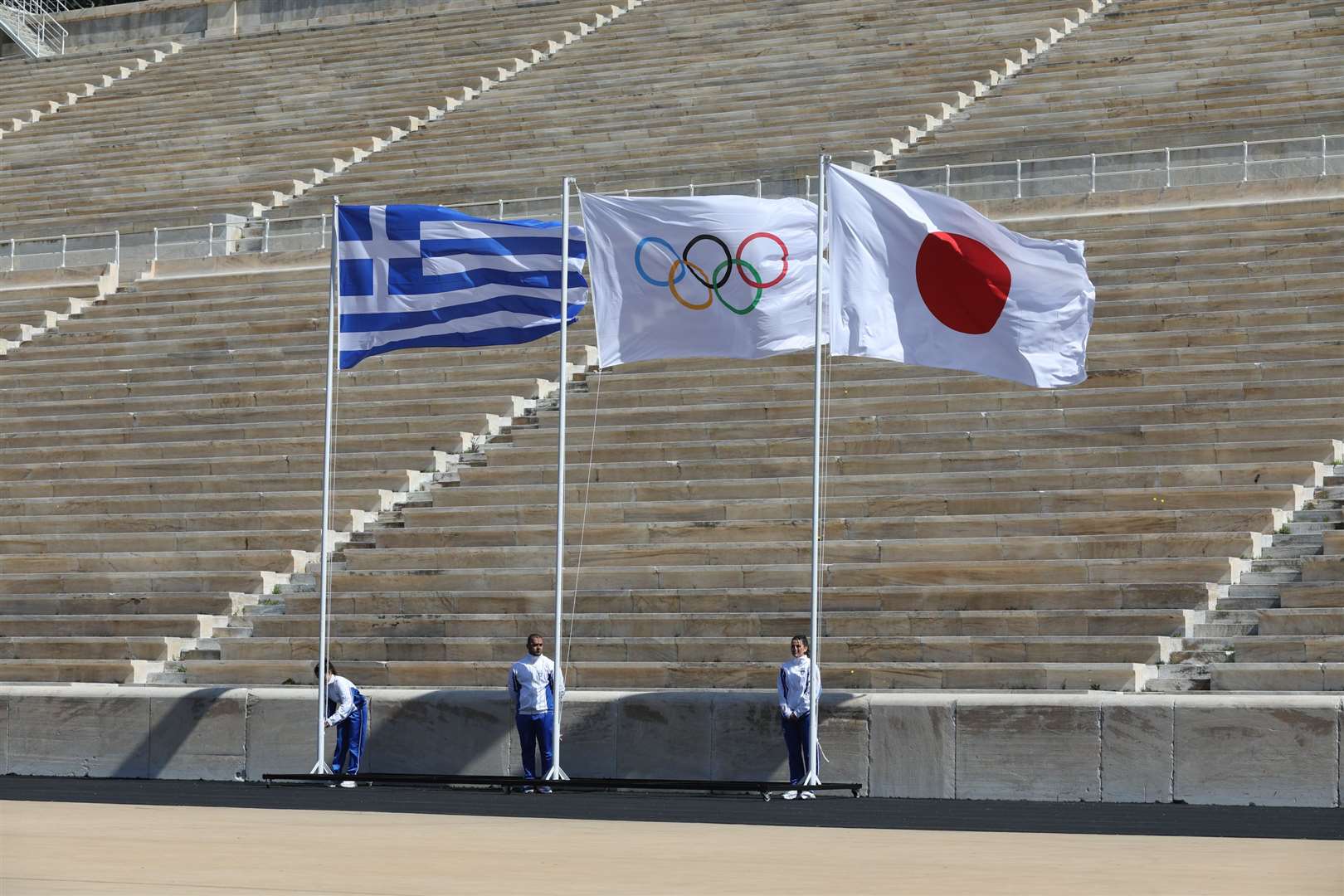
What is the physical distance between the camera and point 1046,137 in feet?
84.7

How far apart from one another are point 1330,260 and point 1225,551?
225 inches

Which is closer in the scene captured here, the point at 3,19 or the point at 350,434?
the point at 350,434

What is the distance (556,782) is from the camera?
1436 centimetres

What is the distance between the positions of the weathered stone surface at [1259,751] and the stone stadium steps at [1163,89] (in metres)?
12.5

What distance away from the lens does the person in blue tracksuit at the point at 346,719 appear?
15.5m

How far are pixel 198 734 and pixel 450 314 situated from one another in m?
4.09

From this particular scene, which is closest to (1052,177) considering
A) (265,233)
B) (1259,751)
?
(265,233)

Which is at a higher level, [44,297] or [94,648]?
[44,297]

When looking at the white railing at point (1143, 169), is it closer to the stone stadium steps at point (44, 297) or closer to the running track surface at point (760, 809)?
the stone stadium steps at point (44, 297)

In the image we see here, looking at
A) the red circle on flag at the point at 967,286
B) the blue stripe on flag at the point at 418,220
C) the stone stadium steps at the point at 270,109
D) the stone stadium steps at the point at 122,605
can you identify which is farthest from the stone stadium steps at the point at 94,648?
the stone stadium steps at the point at 270,109

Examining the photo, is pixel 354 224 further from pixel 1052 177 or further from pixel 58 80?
pixel 58 80

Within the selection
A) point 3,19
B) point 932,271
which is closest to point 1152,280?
point 932,271

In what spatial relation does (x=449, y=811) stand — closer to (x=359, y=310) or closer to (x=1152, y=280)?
(x=359, y=310)

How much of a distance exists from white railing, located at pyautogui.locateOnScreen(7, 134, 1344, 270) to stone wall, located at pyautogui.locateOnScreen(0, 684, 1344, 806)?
945 cm
